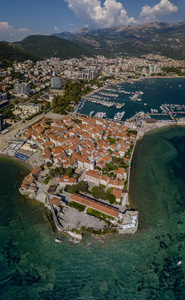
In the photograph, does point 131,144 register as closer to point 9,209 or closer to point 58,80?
point 9,209

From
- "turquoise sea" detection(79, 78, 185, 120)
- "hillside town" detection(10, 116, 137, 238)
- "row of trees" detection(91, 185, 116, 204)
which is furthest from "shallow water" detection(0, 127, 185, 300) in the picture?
"turquoise sea" detection(79, 78, 185, 120)

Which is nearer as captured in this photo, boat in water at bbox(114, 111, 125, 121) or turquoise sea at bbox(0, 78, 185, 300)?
turquoise sea at bbox(0, 78, 185, 300)

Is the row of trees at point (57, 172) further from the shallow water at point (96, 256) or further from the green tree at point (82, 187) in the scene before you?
the shallow water at point (96, 256)

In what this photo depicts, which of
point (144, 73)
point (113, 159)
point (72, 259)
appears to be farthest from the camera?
point (144, 73)

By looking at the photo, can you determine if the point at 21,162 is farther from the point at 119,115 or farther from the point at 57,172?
the point at 119,115

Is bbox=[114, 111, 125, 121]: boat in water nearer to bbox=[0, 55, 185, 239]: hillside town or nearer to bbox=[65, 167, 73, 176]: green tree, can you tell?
bbox=[0, 55, 185, 239]: hillside town

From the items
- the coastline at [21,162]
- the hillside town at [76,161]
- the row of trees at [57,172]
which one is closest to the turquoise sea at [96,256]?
the hillside town at [76,161]

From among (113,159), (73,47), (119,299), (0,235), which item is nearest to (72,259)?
(119,299)

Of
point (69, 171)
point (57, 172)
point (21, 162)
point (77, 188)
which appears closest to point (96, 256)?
point (77, 188)
